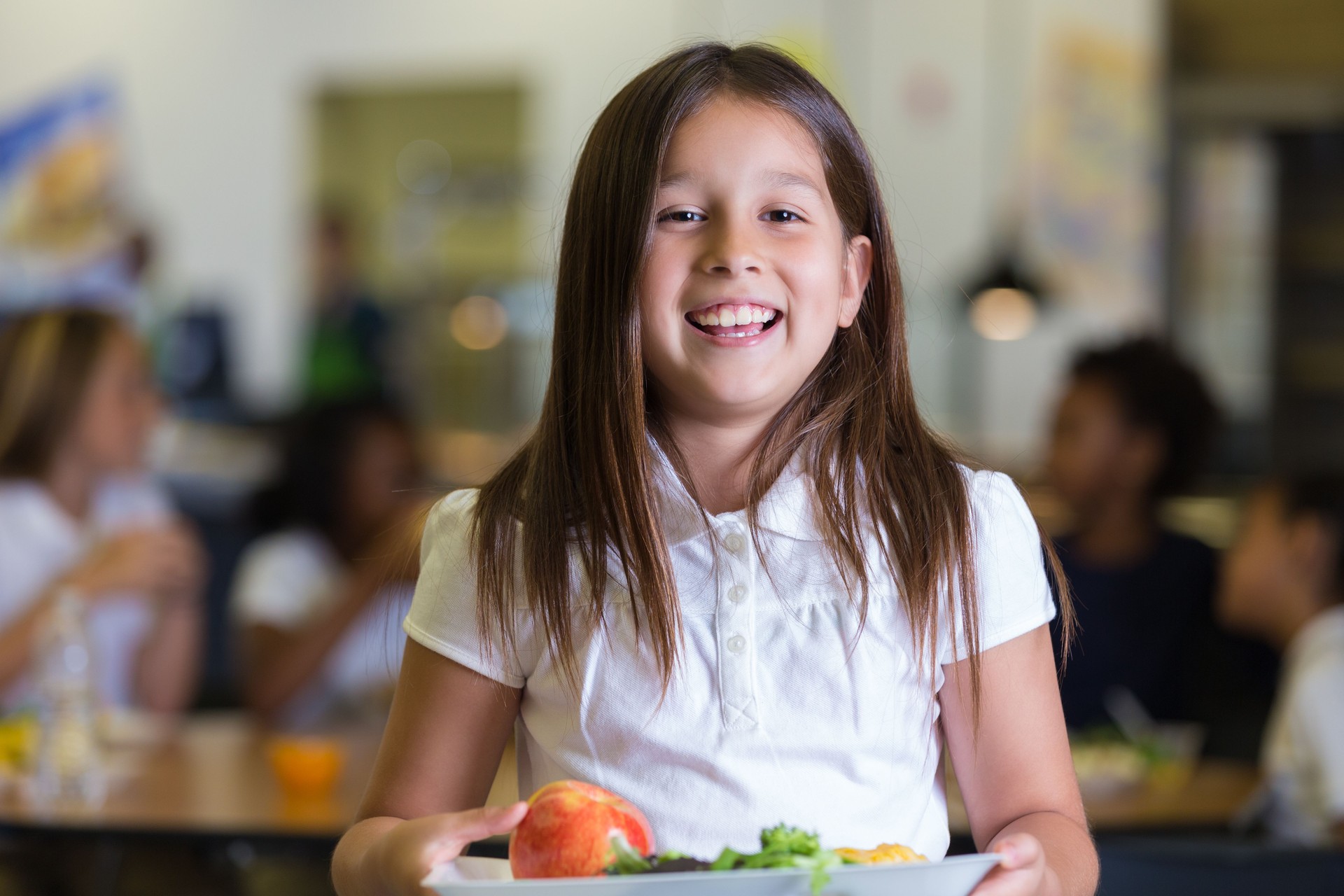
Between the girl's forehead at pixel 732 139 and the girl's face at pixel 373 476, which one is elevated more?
the girl's forehead at pixel 732 139

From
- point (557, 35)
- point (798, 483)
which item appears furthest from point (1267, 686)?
point (557, 35)

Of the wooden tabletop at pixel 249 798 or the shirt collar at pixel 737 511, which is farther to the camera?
the wooden tabletop at pixel 249 798

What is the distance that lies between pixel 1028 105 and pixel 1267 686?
3.44 m

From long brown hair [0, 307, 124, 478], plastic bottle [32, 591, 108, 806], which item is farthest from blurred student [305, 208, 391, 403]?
plastic bottle [32, 591, 108, 806]

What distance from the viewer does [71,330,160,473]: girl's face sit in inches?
107

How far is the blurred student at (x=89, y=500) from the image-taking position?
8.44ft

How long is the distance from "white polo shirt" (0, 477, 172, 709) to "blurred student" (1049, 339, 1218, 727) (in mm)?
1670

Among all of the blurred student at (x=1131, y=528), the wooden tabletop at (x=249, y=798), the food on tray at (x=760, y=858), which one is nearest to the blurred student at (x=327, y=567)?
the wooden tabletop at (x=249, y=798)

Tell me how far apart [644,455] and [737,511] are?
0.08m

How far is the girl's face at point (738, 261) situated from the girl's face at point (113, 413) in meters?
1.94

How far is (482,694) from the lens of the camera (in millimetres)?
1051

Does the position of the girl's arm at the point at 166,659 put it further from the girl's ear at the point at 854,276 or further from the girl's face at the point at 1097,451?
the girl's ear at the point at 854,276

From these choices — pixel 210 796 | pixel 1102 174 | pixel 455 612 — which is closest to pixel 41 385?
pixel 210 796

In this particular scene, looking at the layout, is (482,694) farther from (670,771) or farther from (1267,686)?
(1267,686)
